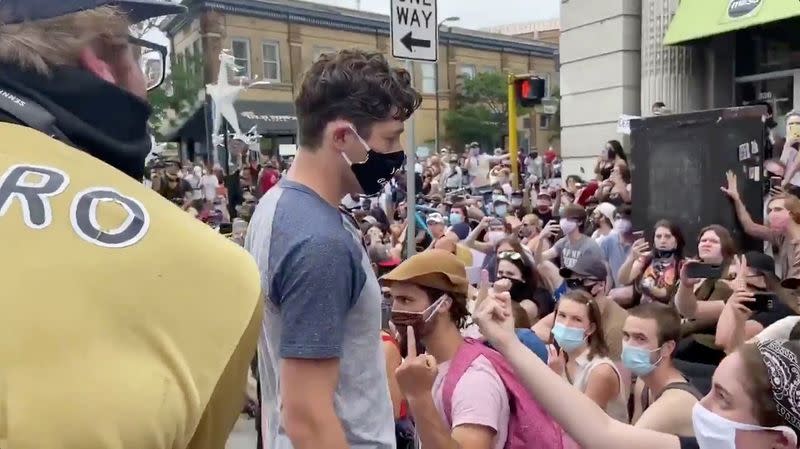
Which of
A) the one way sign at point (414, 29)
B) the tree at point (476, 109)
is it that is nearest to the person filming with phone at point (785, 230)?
the one way sign at point (414, 29)

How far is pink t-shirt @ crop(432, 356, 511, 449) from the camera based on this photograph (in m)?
2.69

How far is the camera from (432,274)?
3.14m

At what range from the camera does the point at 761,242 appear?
7.05 metres

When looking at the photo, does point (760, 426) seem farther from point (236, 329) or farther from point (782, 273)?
point (782, 273)

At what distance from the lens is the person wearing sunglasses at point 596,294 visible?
15.5ft

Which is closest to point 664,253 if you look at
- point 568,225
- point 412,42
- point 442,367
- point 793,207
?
point 793,207

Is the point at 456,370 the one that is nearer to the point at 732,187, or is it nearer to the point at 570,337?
the point at 570,337

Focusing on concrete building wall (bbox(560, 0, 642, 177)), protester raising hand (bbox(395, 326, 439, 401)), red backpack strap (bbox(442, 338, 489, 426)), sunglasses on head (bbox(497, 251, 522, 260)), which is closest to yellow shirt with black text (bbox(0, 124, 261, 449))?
protester raising hand (bbox(395, 326, 439, 401))

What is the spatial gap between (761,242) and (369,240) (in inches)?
183

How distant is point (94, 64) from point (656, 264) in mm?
6196

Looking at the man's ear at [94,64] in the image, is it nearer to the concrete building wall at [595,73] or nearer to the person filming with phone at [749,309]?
the person filming with phone at [749,309]

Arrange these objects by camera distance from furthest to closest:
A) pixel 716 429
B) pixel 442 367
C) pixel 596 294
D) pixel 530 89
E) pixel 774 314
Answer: pixel 530 89
pixel 596 294
pixel 774 314
pixel 442 367
pixel 716 429

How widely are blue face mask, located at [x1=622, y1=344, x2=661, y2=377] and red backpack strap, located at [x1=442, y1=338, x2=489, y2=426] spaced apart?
1.40 meters

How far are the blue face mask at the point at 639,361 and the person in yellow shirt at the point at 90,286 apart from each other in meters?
3.39
